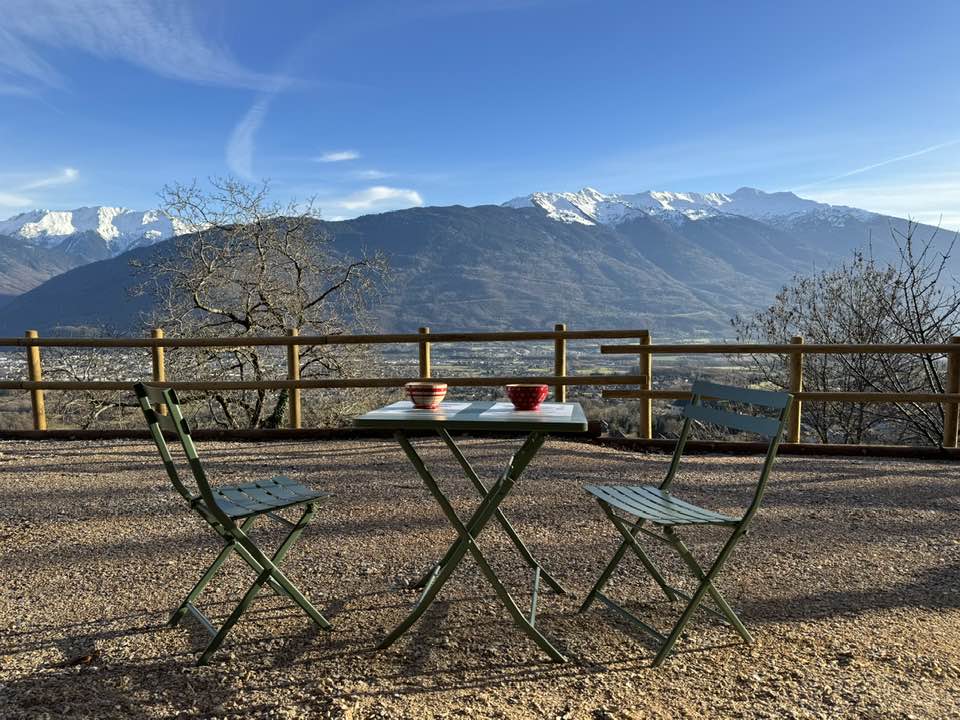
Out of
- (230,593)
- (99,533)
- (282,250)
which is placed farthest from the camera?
(282,250)

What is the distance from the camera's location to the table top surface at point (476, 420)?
2.16 m

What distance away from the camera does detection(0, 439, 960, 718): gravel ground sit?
1.96 meters

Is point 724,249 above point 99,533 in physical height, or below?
above

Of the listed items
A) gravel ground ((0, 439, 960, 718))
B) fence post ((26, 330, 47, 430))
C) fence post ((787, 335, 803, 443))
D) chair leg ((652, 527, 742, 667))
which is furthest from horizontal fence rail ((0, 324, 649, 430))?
chair leg ((652, 527, 742, 667))

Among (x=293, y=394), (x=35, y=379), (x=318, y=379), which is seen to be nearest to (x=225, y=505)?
(x=318, y=379)

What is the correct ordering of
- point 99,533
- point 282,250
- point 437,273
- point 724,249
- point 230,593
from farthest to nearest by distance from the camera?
point 724,249 < point 437,273 < point 282,250 < point 99,533 < point 230,593

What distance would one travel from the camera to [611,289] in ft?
295

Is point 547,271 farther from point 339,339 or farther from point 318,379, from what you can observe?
point 318,379

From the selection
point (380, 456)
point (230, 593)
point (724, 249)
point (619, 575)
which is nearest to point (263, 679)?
point (230, 593)

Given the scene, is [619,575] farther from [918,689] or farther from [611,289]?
[611,289]

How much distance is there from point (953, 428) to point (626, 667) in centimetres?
527

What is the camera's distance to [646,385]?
630cm

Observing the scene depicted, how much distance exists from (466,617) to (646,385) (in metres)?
4.16

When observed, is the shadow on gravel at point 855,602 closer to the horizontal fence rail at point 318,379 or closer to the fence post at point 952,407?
the horizontal fence rail at point 318,379
